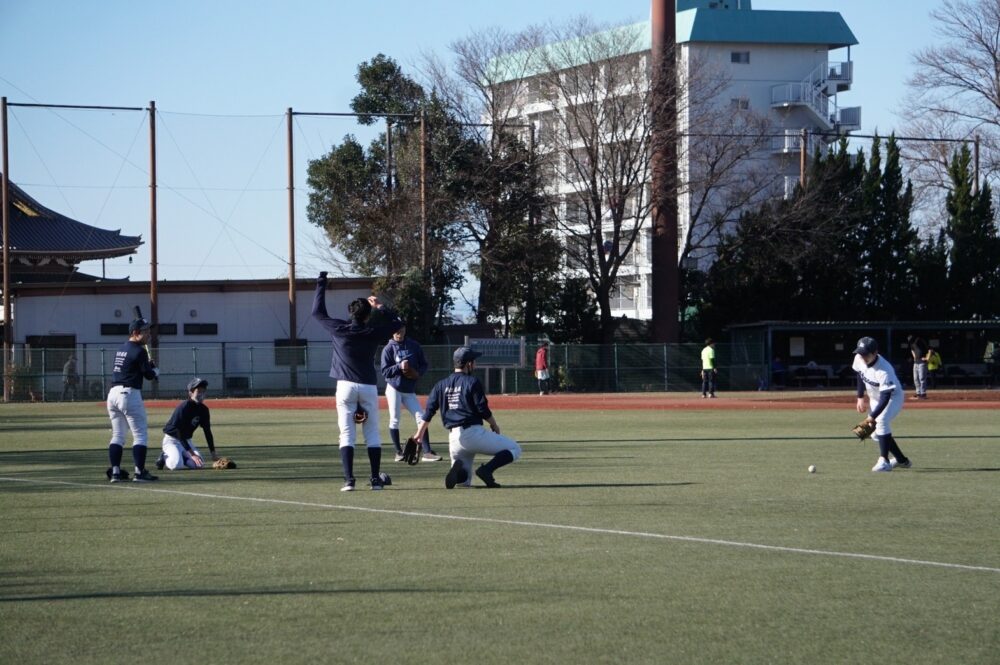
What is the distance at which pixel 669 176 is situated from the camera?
168 feet

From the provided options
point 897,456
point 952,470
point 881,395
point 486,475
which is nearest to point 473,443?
point 486,475

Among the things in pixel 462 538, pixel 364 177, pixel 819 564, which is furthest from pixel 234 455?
pixel 364 177

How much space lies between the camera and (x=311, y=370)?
5031 centimetres

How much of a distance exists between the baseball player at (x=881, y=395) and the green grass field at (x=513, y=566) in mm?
419

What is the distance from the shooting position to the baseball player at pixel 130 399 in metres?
14.3

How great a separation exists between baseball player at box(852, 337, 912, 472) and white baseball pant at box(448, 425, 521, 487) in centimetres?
472

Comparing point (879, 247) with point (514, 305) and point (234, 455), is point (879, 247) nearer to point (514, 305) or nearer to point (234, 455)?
point (514, 305)

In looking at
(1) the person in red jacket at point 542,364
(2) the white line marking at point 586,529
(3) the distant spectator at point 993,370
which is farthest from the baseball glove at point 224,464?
(3) the distant spectator at point 993,370

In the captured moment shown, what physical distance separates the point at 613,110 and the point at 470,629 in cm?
4744

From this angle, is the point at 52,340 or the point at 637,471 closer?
the point at 637,471

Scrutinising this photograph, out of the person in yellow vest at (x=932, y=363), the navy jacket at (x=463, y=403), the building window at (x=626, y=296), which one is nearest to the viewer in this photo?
the navy jacket at (x=463, y=403)

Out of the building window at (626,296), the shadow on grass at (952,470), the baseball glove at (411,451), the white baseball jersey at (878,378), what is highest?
the building window at (626,296)

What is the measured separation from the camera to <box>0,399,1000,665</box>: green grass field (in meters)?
6.35

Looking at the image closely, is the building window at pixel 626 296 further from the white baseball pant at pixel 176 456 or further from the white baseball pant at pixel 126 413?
the white baseball pant at pixel 126 413
